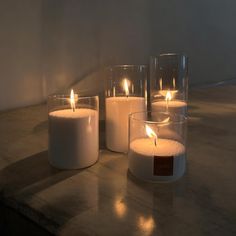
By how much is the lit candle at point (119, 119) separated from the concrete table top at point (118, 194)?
0.09 ft

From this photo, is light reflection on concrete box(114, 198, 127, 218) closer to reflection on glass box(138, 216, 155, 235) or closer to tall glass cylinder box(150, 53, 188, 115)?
reflection on glass box(138, 216, 155, 235)

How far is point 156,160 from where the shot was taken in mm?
496

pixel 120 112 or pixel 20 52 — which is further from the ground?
pixel 20 52

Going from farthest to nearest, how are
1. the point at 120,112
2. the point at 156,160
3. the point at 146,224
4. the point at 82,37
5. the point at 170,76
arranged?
the point at 82,37, the point at 170,76, the point at 120,112, the point at 156,160, the point at 146,224

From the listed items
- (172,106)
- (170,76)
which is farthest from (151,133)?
(170,76)

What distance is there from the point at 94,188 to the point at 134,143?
107 millimetres

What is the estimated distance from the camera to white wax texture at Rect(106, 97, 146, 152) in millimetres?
633

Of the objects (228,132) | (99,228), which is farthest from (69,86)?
(99,228)

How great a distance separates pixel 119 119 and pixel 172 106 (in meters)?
0.24

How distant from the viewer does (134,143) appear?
55 centimetres

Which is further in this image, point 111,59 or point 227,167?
point 111,59

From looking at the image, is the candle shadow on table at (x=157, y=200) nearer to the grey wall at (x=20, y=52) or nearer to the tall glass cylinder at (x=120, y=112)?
the tall glass cylinder at (x=120, y=112)

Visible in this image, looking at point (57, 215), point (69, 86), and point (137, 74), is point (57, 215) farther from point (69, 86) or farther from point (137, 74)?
point (69, 86)

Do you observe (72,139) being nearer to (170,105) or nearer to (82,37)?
(170,105)
